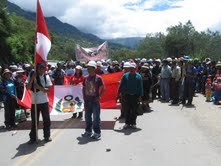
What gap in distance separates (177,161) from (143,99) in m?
6.91

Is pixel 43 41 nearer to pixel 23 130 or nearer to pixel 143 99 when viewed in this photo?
pixel 23 130

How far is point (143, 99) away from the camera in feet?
47.8

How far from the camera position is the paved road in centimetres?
780

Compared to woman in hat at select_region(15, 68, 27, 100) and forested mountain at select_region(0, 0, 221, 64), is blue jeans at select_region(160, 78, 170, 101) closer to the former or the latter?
woman in hat at select_region(15, 68, 27, 100)

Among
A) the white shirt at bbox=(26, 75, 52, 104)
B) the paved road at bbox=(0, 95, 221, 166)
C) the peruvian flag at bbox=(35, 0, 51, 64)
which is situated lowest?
the paved road at bbox=(0, 95, 221, 166)

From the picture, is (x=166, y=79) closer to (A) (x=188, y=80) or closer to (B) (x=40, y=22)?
(A) (x=188, y=80)

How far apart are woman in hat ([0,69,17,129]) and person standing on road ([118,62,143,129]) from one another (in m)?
3.19

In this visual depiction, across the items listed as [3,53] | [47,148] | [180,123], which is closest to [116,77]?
[180,123]

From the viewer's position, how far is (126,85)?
11.4 m

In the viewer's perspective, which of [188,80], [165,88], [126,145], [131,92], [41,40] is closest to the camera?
[126,145]

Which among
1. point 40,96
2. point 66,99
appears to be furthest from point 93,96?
point 66,99

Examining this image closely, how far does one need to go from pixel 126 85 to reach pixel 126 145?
2.66 m

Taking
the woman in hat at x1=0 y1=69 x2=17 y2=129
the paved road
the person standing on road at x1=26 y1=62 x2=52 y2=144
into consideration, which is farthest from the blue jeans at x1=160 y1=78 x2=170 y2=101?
the person standing on road at x1=26 y1=62 x2=52 y2=144

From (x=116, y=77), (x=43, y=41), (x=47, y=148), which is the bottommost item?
(x=47, y=148)
